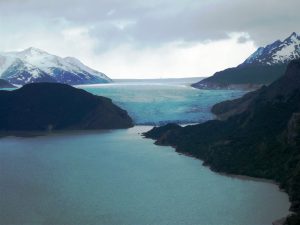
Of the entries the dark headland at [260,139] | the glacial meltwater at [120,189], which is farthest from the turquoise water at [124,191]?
the dark headland at [260,139]

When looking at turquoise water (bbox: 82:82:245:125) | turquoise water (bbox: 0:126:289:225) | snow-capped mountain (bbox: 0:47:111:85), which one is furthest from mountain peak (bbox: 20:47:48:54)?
turquoise water (bbox: 0:126:289:225)

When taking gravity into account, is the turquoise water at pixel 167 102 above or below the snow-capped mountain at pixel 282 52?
below

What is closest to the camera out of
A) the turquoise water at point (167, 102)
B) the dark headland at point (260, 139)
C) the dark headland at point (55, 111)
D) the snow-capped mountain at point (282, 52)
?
the dark headland at point (260, 139)

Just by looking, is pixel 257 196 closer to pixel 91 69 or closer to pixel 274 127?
pixel 274 127

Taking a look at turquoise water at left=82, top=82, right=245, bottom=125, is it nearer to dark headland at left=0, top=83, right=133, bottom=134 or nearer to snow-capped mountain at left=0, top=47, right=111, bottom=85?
dark headland at left=0, top=83, right=133, bottom=134

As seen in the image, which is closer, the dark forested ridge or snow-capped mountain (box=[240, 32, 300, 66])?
the dark forested ridge

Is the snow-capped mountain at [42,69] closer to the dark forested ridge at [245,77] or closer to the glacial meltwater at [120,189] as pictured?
the dark forested ridge at [245,77]

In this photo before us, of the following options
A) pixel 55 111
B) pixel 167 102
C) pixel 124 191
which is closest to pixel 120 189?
pixel 124 191
